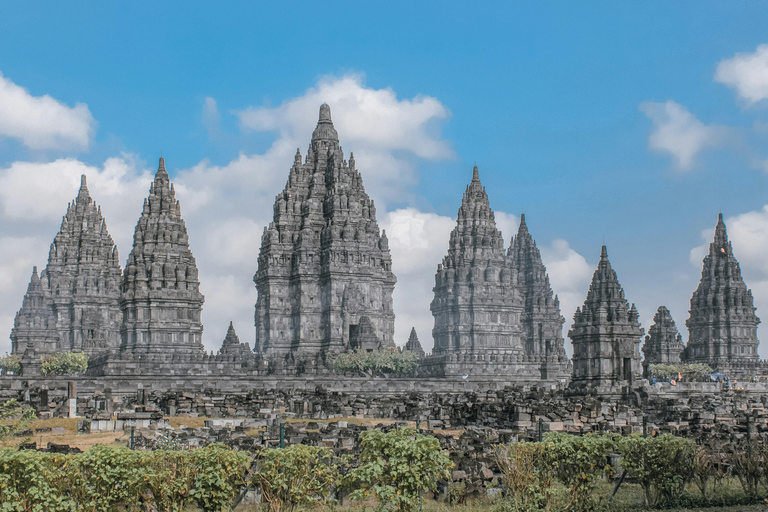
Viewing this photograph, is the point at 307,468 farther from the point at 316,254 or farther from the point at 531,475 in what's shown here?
the point at 316,254

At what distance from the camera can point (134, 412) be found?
4241 cm

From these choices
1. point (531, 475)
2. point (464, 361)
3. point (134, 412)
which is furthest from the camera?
point (464, 361)

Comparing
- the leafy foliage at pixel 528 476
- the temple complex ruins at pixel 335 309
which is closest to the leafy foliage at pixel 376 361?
the temple complex ruins at pixel 335 309

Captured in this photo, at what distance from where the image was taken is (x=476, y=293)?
301ft

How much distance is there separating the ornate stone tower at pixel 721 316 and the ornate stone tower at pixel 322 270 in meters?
34.6

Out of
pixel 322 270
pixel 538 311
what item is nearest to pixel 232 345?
pixel 322 270

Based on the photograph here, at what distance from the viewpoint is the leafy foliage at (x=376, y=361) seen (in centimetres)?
7462

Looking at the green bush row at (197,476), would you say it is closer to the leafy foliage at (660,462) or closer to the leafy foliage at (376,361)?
the leafy foliage at (660,462)

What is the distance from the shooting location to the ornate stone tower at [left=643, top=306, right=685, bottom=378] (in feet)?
333

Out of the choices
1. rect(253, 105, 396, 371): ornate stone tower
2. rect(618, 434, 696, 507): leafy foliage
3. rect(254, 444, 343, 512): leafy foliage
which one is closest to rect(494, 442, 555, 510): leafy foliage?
rect(618, 434, 696, 507): leafy foliage

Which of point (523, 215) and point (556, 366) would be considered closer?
point (556, 366)

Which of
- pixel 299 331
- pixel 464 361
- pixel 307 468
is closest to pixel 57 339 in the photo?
pixel 299 331

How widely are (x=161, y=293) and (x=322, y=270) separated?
14.9 metres

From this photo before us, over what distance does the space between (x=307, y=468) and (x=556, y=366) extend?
63.4 meters
